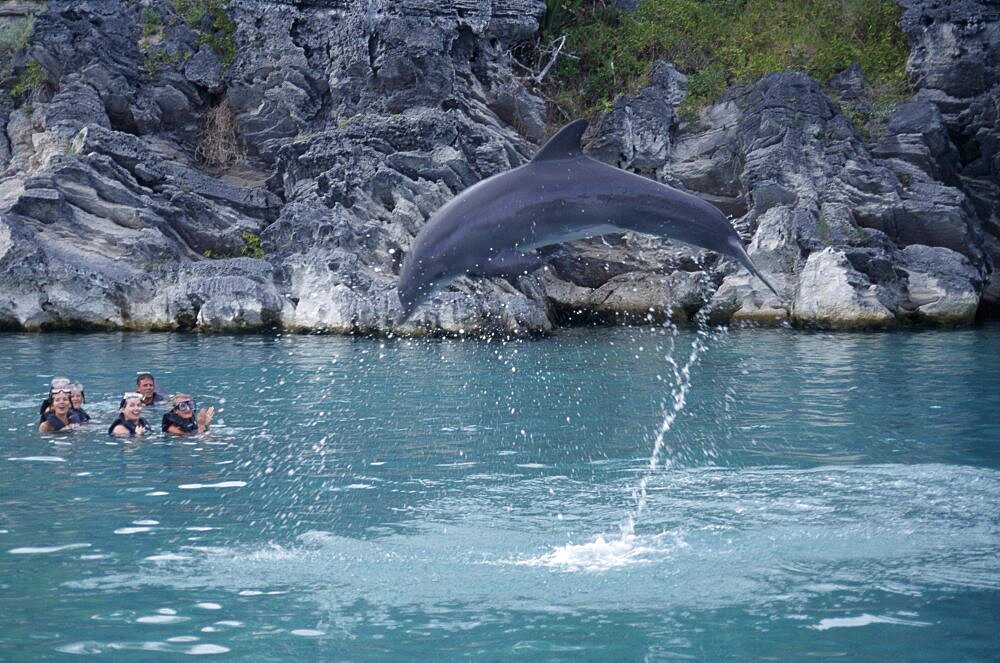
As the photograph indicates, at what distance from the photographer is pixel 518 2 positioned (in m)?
24.7

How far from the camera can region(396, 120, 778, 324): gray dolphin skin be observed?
523cm

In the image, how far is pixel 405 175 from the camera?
21281mm

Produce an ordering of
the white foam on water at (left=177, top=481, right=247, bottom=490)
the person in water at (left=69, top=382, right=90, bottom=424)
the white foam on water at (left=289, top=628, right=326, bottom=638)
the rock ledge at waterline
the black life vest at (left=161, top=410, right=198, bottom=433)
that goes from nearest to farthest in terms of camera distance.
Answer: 1. the white foam on water at (left=289, top=628, right=326, bottom=638)
2. the white foam on water at (left=177, top=481, right=247, bottom=490)
3. the black life vest at (left=161, top=410, right=198, bottom=433)
4. the person in water at (left=69, top=382, right=90, bottom=424)
5. the rock ledge at waterline

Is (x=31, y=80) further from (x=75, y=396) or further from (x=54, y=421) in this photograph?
(x=54, y=421)

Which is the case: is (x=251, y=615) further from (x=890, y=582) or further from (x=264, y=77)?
(x=264, y=77)

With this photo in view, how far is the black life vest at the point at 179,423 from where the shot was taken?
10195mm

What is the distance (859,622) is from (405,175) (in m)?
17.0

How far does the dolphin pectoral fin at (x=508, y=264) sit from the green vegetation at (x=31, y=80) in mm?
22530

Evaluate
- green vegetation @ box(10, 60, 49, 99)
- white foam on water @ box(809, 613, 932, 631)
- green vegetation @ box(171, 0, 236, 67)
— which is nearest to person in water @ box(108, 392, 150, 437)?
white foam on water @ box(809, 613, 932, 631)

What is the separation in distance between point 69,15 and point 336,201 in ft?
29.8

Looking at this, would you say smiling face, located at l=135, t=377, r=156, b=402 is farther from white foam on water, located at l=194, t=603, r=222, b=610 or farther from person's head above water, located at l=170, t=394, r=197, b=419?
white foam on water, located at l=194, t=603, r=222, b=610

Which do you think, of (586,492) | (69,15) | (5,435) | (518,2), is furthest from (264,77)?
(586,492)

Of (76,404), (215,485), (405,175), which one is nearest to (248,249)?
(405,175)

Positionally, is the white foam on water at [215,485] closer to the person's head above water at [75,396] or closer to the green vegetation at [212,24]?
the person's head above water at [75,396]
